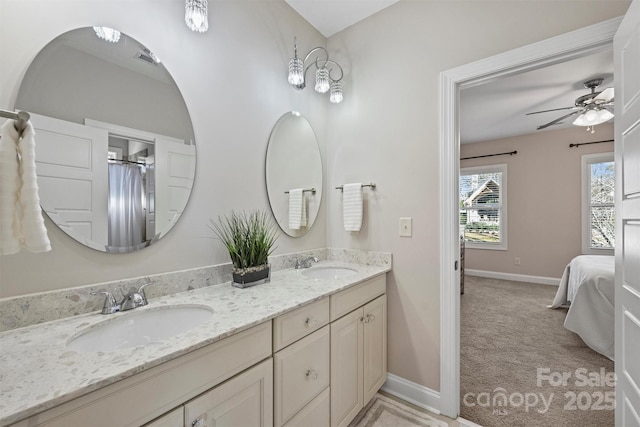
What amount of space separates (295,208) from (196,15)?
1.17m

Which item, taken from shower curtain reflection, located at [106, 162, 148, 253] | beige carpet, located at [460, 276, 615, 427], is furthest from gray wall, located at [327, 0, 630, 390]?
shower curtain reflection, located at [106, 162, 148, 253]

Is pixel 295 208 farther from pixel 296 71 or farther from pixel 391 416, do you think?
pixel 391 416

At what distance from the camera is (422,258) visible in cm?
173

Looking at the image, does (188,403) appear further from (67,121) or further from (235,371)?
(67,121)

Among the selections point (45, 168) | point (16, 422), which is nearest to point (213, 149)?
point (45, 168)

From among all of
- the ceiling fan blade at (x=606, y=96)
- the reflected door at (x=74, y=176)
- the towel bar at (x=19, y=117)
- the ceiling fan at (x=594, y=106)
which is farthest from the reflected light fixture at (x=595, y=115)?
the towel bar at (x=19, y=117)

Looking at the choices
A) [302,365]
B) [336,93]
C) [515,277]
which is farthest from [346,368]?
[515,277]

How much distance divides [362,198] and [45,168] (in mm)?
1623

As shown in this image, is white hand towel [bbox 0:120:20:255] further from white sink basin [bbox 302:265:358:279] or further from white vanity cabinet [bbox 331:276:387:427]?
white sink basin [bbox 302:265:358:279]

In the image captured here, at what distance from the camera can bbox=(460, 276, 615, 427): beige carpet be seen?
166cm

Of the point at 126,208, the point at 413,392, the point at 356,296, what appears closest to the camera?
the point at 126,208

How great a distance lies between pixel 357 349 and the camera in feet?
5.03

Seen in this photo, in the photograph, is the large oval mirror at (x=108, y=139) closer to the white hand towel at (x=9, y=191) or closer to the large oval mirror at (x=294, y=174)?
the white hand towel at (x=9, y=191)

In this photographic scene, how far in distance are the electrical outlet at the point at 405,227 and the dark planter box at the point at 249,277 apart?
3.04 feet
